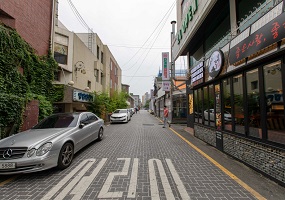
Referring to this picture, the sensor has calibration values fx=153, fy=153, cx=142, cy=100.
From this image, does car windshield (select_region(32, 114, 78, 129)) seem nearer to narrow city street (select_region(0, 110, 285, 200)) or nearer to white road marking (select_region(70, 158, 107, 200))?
narrow city street (select_region(0, 110, 285, 200))

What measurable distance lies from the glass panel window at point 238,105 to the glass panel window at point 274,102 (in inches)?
40.6

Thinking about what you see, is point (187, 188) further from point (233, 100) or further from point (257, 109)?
point (233, 100)

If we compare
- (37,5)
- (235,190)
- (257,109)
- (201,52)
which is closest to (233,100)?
(257,109)

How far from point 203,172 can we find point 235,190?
2.98 ft

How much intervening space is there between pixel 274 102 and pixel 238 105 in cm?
145

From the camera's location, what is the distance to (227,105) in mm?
5742

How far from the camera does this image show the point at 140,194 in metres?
3.00

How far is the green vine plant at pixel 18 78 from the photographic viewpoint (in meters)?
5.61

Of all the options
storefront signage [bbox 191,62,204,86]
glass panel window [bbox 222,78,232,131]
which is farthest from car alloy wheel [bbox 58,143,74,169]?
storefront signage [bbox 191,62,204,86]

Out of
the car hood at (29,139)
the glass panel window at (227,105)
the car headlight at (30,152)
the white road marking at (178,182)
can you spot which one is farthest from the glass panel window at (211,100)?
the car headlight at (30,152)

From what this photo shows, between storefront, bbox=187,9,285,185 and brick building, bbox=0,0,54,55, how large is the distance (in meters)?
9.37

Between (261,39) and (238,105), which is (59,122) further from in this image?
(261,39)

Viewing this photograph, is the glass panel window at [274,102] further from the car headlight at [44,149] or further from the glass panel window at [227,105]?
the car headlight at [44,149]

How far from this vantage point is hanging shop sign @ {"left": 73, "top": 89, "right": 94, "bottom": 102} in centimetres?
1017
